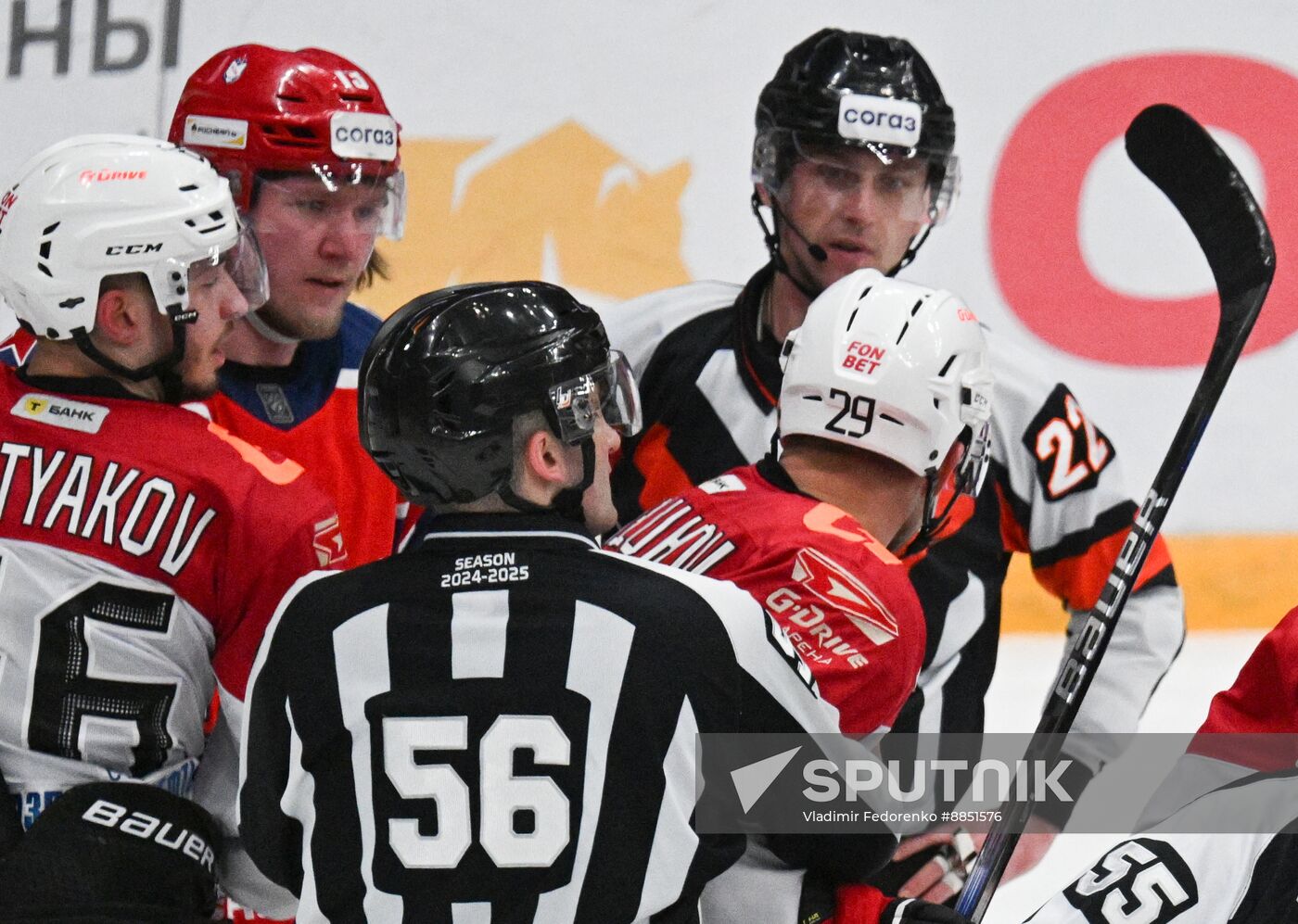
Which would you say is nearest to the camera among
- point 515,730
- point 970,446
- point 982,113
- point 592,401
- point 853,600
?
point 515,730

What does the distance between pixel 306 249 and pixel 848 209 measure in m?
0.80

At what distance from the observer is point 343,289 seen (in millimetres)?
2621

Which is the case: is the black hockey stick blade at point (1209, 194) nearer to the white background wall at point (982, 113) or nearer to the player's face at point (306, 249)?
the player's face at point (306, 249)

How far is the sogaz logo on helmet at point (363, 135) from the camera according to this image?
254cm

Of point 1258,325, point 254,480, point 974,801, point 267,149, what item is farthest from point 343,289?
point 1258,325

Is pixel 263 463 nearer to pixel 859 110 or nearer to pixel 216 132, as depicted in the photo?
pixel 216 132

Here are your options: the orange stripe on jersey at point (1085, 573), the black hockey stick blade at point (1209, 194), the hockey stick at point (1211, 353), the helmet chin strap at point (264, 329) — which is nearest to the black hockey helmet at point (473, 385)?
the hockey stick at point (1211, 353)

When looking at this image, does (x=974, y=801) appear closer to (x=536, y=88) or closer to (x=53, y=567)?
(x=53, y=567)

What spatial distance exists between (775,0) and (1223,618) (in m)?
1.88

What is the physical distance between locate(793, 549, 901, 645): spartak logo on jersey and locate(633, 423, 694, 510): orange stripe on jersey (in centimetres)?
81

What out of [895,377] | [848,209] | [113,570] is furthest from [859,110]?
[113,570]

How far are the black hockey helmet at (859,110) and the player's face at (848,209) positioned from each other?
3 centimetres

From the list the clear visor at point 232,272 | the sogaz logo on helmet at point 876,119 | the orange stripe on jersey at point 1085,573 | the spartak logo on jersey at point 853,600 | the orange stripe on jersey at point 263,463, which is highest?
the sogaz logo on helmet at point 876,119

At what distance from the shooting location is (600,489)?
1690 mm
